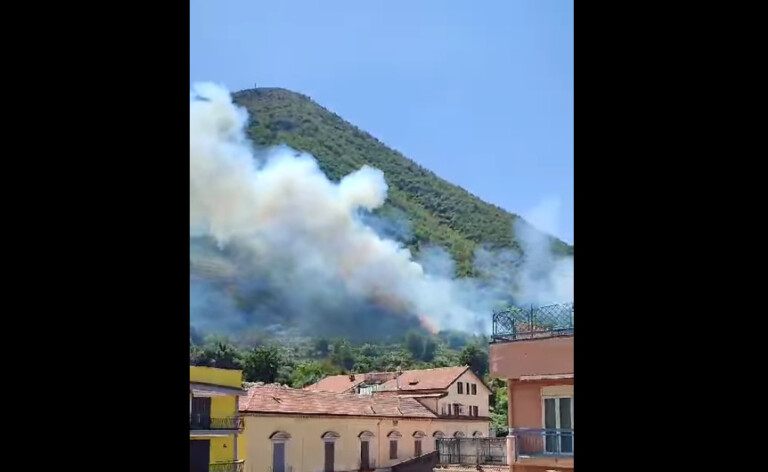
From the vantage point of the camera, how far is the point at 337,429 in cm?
863

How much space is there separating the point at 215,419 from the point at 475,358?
417 centimetres

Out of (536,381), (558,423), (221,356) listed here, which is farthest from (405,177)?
(558,423)

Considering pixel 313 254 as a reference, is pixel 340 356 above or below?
below

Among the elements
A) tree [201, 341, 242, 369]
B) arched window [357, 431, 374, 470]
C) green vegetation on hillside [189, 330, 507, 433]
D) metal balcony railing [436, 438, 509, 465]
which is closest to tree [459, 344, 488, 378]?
green vegetation on hillside [189, 330, 507, 433]

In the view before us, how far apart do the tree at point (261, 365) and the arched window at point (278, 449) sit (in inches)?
50.8

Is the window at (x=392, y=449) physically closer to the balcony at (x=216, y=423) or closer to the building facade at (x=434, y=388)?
the building facade at (x=434, y=388)

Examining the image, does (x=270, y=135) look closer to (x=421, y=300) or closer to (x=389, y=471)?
(x=421, y=300)

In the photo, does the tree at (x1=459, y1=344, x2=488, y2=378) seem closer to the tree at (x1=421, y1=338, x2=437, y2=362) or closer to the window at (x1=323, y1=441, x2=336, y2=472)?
the tree at (x1=421, y1=338, x2=437, y2=362)

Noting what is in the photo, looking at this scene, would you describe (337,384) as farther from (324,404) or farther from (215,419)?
(215,419)

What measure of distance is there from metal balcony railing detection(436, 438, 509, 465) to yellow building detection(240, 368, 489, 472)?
0.13m
